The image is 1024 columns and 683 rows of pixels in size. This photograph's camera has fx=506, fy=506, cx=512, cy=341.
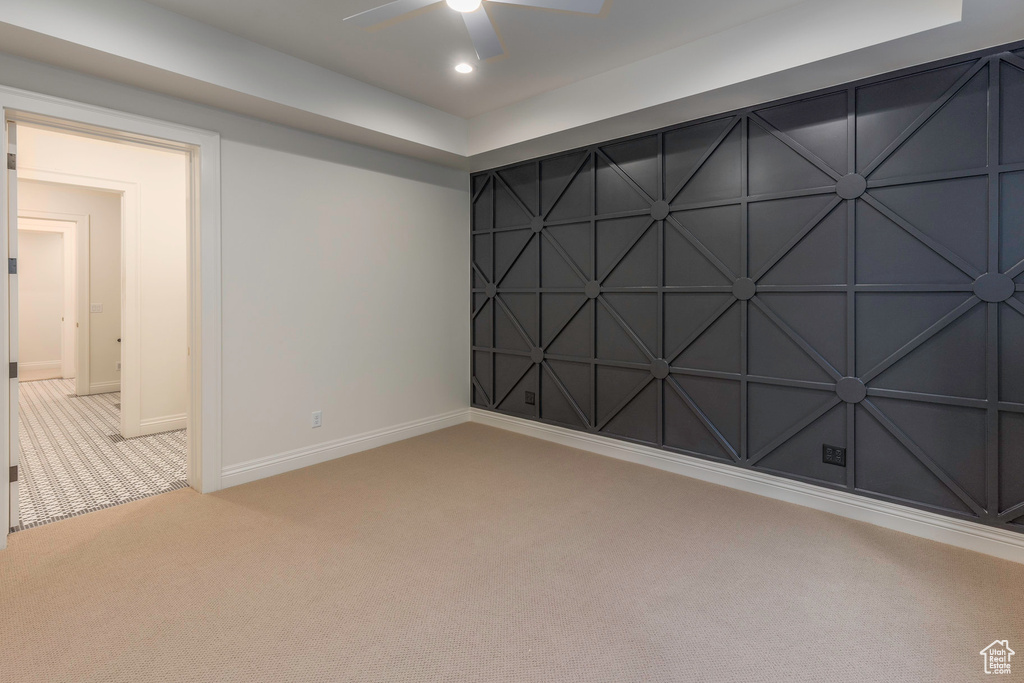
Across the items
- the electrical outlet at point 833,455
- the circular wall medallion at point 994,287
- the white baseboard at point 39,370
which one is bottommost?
the electrical outlet at point 833,455

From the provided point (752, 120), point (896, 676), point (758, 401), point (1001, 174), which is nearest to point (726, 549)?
point (896, 676)

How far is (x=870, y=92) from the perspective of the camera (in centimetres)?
284

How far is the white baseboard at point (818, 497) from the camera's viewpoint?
2572mm

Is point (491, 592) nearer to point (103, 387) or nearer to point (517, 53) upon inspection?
point (517, 53)

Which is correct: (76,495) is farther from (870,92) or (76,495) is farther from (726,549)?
(870,92)

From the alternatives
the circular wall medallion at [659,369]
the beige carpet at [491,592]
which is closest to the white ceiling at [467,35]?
the circular wall medallion at [659,369]

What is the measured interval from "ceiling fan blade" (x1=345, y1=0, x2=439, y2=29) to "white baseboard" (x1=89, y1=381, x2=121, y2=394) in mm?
6669

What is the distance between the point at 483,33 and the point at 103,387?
7078 mm

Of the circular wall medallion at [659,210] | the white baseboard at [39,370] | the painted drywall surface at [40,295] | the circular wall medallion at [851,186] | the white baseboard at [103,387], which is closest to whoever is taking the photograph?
the circular wall medallion at [851,186]

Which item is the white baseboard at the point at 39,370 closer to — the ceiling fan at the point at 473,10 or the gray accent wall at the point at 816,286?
the gray accent wall at the point at 816,286

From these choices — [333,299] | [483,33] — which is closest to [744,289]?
[483,33]

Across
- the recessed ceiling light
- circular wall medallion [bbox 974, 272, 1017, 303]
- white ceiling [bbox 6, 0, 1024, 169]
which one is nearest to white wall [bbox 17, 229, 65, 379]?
white ceiling [bbox 6, 0, 1024, 169]

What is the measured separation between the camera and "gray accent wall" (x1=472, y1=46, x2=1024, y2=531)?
254 centimetres

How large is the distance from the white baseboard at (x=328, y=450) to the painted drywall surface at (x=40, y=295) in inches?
280
